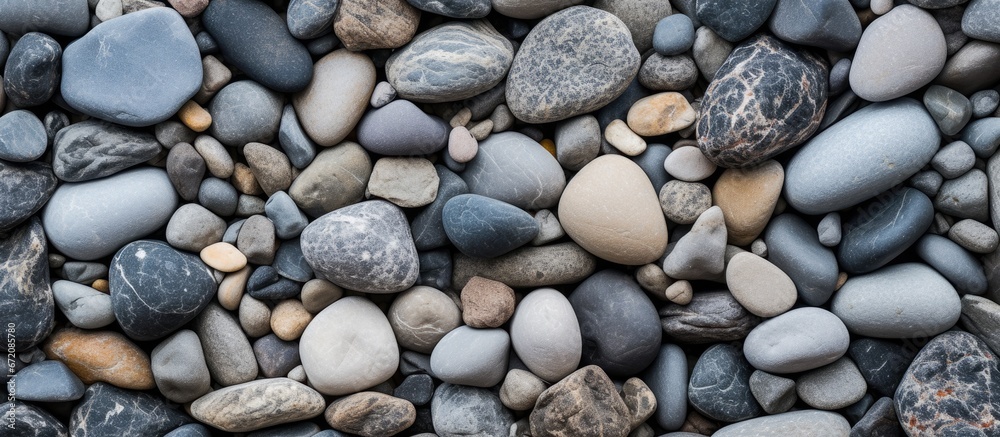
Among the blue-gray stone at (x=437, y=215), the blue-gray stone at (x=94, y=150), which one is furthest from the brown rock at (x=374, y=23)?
the blue-gray stone at (x=94, y=150)

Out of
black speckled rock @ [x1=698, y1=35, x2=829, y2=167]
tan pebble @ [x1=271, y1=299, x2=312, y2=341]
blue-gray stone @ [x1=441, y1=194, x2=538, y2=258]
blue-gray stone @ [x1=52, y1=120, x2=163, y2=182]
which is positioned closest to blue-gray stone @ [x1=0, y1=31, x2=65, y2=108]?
blue-gray stone @ [x1=52, y1=120, x2=163, y2=182]

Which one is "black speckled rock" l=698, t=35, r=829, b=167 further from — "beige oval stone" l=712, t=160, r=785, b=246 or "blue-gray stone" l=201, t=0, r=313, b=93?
"blue-gray stone" l=201, t=0, r=313, b=93

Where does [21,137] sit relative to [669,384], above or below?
above

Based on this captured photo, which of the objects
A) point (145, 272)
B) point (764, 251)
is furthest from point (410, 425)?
point (764, 251)

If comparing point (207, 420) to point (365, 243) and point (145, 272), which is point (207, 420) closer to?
point (145, 272)

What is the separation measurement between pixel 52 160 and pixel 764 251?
74.9 inches

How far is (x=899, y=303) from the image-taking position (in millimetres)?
1826

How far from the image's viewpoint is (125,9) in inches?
73.7

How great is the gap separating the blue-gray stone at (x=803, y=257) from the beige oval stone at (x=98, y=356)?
68.0 inches

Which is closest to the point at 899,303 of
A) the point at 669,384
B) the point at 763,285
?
the point at 763,285

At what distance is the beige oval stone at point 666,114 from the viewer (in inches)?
76.0

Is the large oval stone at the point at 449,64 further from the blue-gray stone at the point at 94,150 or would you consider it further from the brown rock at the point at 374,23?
the blue-gray stone at the point at 94,150

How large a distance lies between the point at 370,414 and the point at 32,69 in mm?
1202

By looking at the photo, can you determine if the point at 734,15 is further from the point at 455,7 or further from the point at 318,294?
the point at 318,294
